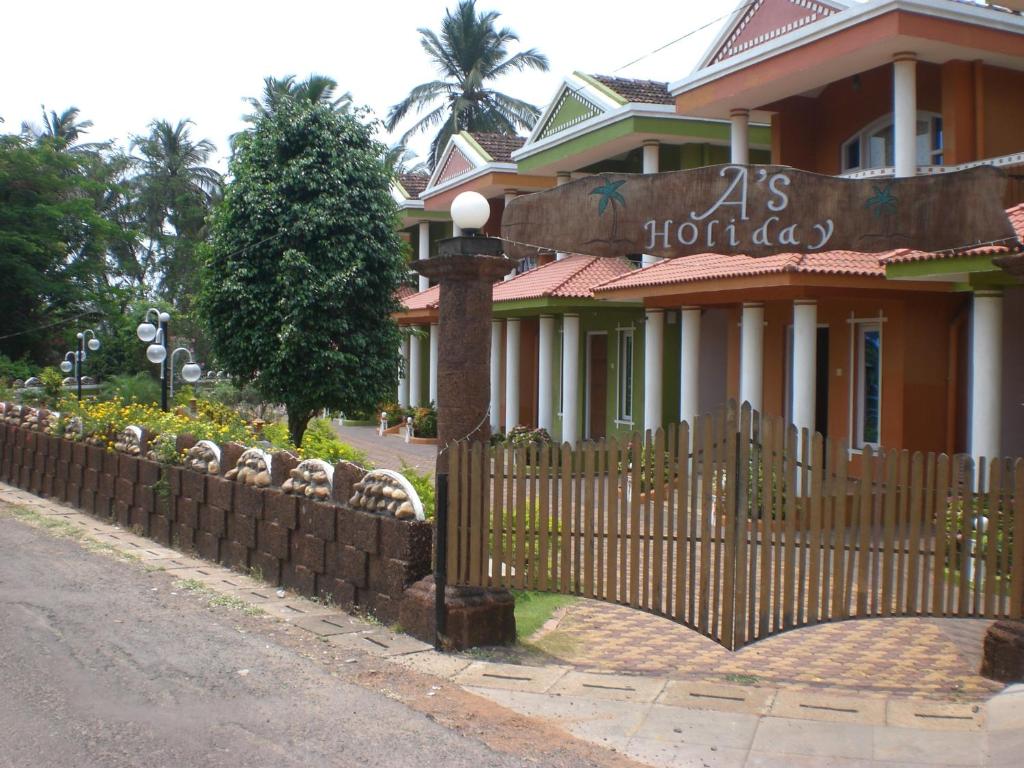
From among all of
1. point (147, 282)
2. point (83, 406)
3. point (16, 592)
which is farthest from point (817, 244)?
point (147, 282)

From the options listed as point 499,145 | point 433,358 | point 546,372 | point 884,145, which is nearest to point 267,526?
point 884,145

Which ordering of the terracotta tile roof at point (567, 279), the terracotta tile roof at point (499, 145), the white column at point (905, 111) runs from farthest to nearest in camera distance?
the terracotta tile roof at point (499, 145)
the terracotta tile roof at point (567, 279)
the white column at point (905, 111)

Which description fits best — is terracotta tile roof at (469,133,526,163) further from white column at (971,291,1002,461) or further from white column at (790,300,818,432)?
white column at (971,291,1002,461)

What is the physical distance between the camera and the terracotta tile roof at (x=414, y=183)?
2944cm

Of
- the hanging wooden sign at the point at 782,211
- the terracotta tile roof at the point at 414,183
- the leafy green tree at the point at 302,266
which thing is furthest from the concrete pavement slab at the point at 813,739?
the terracotta tile roof at the point at 414,183

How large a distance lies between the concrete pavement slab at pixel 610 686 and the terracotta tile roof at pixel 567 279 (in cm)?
1232

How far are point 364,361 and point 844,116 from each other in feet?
28.6

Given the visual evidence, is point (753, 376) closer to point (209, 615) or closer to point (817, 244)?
point (817, 244)

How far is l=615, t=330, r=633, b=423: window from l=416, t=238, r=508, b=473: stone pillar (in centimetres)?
1343

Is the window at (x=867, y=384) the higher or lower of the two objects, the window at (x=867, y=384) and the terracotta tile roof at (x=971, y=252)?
the lower

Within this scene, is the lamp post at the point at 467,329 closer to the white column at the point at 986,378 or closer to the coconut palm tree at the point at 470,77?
the white column at the point at 986,378

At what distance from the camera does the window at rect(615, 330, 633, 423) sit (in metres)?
20.5

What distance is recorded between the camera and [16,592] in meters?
8.64

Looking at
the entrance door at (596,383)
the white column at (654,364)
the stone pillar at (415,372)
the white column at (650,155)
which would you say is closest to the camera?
the white column at (654,364)
